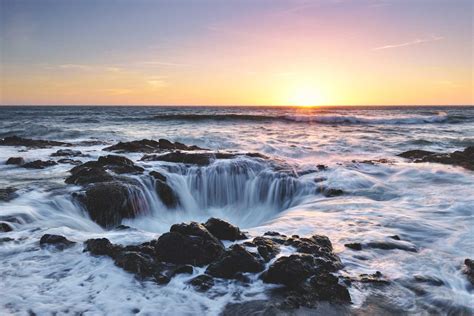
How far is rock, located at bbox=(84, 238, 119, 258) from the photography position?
5589 mm

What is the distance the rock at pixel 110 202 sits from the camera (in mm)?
8211

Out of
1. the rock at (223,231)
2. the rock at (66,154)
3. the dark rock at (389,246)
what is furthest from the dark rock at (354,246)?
the rock at (66,154)

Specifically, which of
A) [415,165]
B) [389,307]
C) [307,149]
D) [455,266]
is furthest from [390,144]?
[389,307]

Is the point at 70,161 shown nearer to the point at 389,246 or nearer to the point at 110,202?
the point at 110,202

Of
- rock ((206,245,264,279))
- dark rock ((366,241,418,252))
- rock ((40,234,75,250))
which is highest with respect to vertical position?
rock ((40,234,75,250))

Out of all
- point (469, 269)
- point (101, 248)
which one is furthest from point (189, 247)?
point (469, 269)

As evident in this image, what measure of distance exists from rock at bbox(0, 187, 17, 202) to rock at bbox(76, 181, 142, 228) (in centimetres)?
129

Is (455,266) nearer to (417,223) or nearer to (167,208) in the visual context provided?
(417,223)

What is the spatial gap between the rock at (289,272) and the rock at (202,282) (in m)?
0.65

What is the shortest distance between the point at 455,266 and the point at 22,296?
5.70 m

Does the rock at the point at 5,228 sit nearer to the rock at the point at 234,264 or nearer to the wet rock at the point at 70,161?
the rock at the point at 234,264

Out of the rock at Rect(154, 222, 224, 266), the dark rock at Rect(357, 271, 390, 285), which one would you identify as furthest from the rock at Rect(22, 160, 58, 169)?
the dark rock at Rect(357, 271, 390, 285)

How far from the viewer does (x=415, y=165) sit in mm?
14406

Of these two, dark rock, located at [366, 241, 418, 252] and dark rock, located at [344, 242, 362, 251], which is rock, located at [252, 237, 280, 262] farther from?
dark rock, located at [366, 241, 418, 252]
